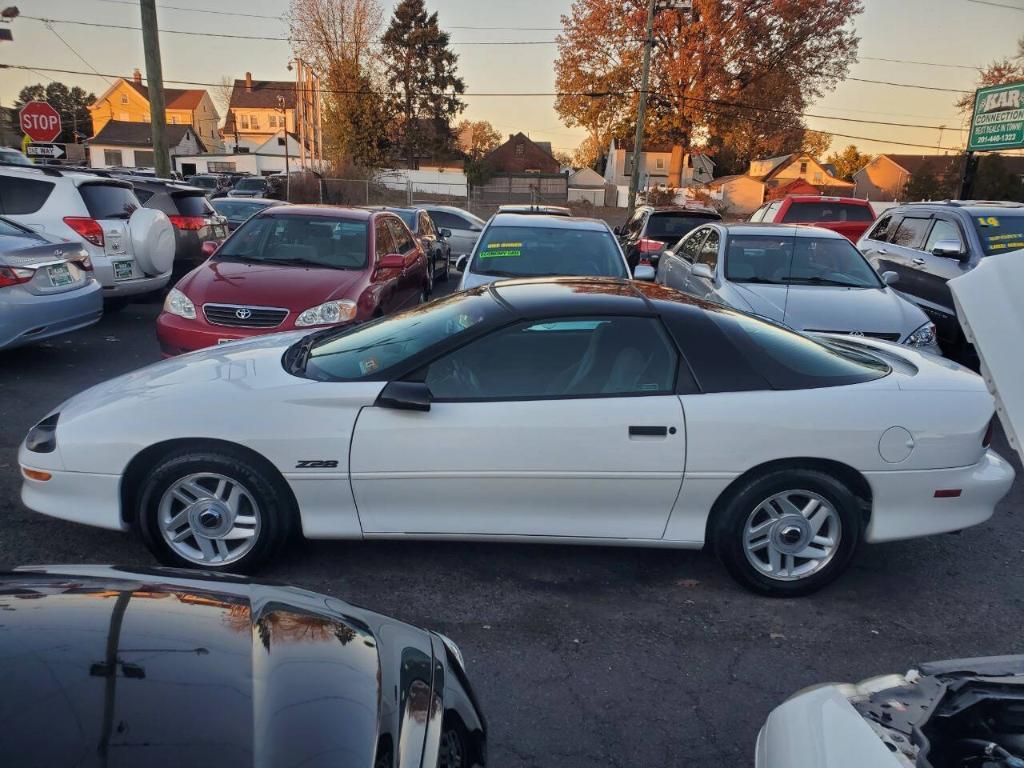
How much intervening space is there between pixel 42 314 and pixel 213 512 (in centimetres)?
433

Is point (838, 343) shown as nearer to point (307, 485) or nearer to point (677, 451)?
point (677, 451)

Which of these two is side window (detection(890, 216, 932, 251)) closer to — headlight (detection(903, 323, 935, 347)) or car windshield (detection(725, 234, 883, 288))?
car windshield (detection(725, 234, 883, 288))

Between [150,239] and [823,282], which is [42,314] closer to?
[150,239]

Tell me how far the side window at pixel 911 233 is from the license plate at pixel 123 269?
963 centimetres

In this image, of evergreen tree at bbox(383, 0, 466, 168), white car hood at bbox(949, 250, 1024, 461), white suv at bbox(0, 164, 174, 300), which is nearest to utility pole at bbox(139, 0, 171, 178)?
white suv at bbox(0, 164, 174, 300)

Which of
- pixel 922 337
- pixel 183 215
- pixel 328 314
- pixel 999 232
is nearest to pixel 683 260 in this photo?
pixel 922 337

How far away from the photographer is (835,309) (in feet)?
22.1

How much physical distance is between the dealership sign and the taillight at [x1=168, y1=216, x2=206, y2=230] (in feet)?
58.2

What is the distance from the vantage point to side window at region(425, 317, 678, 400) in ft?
11.6

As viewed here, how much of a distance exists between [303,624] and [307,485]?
5.26 feet

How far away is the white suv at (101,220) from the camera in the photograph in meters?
8.22

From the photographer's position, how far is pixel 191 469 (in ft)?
11.3

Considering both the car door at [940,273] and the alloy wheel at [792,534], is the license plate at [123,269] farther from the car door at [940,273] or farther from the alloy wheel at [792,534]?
the car door at [940,273]

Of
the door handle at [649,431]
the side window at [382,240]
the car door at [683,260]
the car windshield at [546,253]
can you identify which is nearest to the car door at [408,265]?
the side window at [382,240]
